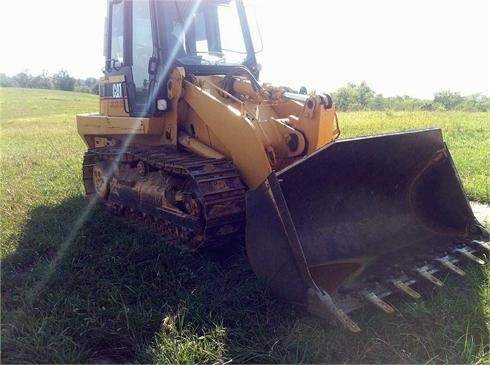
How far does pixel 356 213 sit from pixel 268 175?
1007 millimetres

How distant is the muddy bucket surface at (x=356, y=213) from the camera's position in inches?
130

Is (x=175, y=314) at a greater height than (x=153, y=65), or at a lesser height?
lesser

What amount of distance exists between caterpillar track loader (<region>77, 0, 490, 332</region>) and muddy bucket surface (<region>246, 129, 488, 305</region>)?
0.01m

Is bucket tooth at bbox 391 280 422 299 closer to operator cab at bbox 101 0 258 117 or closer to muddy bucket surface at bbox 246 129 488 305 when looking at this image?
muddy bucket surface at bbox 246 129 488 305

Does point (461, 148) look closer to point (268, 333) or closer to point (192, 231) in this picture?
point (192, 231)

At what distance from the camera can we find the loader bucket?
3.23m

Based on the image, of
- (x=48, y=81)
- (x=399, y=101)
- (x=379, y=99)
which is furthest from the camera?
(x=48, y=81)

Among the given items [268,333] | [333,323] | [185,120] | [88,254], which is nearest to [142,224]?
[88,254]

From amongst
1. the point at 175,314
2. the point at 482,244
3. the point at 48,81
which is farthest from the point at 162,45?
the point at 48,81

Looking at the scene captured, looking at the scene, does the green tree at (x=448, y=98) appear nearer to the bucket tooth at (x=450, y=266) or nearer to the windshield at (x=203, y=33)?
the windshield at (x=203, y=33)

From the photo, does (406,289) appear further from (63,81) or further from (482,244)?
(63,81)

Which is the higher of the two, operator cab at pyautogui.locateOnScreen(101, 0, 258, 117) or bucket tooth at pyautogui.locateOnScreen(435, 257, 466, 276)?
operator cab at pyautogui.locateOnScreen(101, 0, 258, 117)

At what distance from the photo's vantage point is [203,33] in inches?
214

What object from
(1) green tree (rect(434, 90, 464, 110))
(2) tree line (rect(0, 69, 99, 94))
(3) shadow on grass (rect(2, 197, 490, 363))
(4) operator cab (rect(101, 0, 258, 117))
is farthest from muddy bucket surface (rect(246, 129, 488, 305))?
(2) tree line (rect(0, 69, 99, 94))
